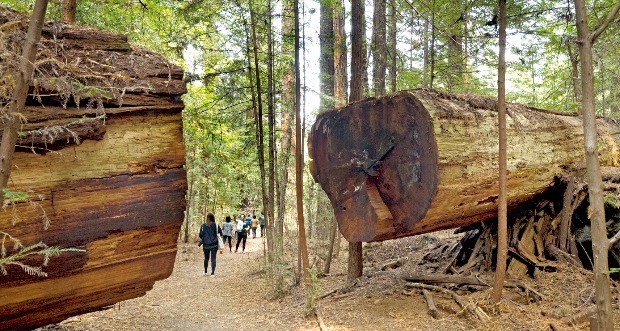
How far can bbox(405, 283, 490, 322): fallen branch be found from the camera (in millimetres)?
5457

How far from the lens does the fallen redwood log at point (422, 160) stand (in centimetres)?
534

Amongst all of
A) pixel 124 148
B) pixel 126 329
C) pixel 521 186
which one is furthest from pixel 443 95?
pixel 126 329

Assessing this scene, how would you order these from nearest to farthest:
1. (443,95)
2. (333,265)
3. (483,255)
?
(443,95), (483,255), (333,265)

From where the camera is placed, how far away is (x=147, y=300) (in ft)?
28.9

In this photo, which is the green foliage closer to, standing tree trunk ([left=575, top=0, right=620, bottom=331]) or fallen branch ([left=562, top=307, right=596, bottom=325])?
standing tree trunk ([left=575, top=0, right=620, bottom=331])

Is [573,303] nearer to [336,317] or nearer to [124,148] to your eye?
[336,317]

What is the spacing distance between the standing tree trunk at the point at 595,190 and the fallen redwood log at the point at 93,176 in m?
4.14

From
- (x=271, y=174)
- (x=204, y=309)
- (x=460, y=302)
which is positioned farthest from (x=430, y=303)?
(x=204, y=309)

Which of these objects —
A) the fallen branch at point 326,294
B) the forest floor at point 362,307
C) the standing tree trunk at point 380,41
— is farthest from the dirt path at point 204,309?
the standing tree trunk at point 380,41

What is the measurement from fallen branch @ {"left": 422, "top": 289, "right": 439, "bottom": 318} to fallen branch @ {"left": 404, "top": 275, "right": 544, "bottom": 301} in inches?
17.5

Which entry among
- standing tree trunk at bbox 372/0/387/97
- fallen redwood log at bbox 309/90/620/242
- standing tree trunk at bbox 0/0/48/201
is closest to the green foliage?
standing tree trunk at bbox 0/0/48/201

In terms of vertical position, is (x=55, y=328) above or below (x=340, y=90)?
below

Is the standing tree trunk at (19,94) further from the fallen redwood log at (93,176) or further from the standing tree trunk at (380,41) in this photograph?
the standing tree trunk at (380,41)

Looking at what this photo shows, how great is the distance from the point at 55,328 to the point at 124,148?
3.31 metres
